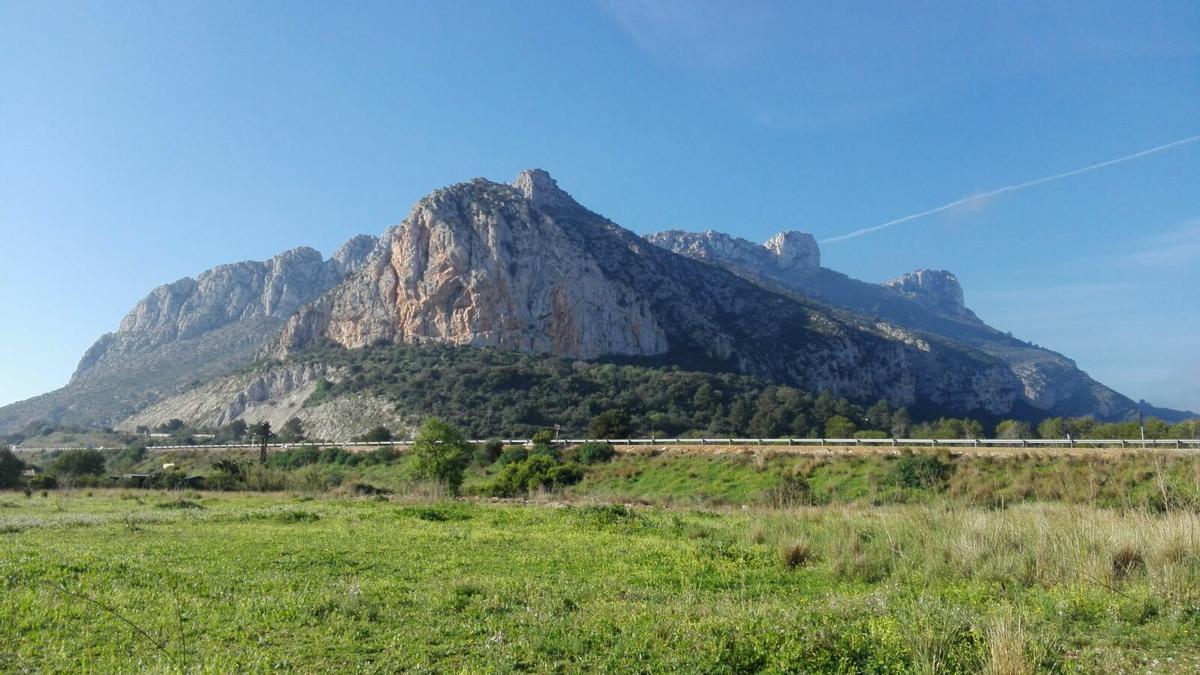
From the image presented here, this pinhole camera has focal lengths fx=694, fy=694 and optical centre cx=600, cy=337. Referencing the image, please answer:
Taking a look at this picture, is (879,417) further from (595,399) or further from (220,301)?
(220,301)

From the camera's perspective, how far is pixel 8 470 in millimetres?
44375

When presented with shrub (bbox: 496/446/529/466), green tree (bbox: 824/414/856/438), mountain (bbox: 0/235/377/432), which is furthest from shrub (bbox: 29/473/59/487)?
mountain (bbox: 0/235/377/432)

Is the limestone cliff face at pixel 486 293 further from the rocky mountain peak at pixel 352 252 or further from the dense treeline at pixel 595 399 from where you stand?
the rocky mountain peak at pixel 352 252

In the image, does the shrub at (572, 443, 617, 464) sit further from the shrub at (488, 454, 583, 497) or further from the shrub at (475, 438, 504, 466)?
the shrub at (475, 438, 504, 466)

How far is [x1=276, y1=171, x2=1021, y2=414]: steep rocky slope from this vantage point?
105188 mm

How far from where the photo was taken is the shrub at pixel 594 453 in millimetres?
46250

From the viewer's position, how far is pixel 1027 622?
6.88m

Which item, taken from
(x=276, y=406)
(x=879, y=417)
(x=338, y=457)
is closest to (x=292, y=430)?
(x=276, y=406)

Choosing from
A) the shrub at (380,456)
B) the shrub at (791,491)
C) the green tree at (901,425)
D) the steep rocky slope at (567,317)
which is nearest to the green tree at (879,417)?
the green tree at (901,425)

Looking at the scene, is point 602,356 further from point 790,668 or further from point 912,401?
point 790,668

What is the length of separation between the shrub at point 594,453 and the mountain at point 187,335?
9044 cm

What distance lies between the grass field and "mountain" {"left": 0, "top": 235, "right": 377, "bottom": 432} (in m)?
120

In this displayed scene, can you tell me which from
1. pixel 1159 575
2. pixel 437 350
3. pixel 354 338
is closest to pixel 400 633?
pixel 1159 575

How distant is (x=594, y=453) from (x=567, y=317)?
204 feet
